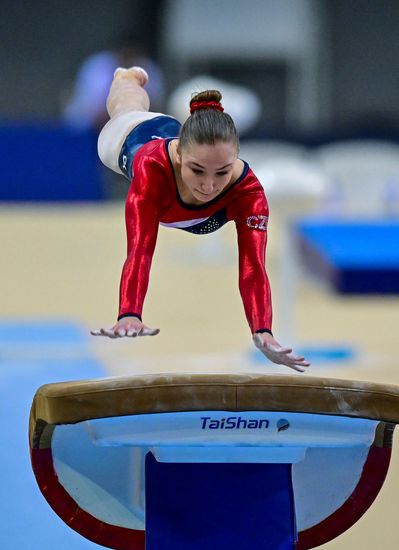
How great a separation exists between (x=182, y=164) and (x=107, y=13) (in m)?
12.9

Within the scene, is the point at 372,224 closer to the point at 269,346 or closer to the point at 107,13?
the point at 269,346

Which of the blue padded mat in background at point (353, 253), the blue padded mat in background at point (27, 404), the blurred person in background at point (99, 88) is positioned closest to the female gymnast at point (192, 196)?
the blue padded mat in background at point (27, 404)

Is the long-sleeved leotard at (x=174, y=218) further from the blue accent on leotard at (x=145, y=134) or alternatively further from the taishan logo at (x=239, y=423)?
the taishan logo at (x=239, y=423)

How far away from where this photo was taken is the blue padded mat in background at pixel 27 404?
11.2ft

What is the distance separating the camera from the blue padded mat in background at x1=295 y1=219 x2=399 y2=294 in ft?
16.6

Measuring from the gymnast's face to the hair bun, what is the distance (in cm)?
9

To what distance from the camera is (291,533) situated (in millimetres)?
2914

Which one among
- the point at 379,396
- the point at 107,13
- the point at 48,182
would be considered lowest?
the point at 379,396

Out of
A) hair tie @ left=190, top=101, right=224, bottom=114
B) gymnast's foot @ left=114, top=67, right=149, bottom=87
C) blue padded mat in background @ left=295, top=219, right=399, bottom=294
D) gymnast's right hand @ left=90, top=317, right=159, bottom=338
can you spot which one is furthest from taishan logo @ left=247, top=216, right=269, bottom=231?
blue padded mat in background @ left=295, top=219, right=399, bottom=294

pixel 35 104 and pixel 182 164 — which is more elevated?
pixel 35 104

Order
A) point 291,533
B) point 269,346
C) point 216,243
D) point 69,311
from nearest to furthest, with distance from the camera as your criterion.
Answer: point 269,346
point 291,533
point 69,311
point 216,243

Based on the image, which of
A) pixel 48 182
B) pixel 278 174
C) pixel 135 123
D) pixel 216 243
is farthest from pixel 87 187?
pixel 135 123

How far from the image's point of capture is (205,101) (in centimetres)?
262

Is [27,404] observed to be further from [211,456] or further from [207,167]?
[207,167]
